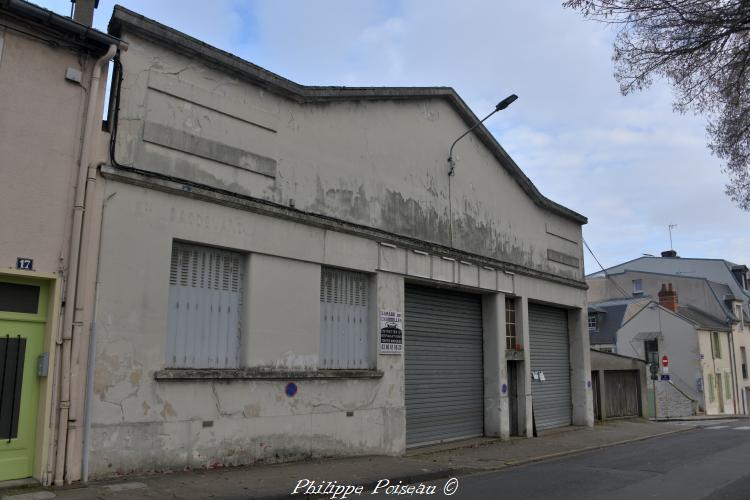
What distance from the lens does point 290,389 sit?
36.5ft

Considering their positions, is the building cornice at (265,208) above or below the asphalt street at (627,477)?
above

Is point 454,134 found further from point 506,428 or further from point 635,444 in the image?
point 635,444

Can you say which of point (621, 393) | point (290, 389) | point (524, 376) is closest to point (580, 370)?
point (524, 376)

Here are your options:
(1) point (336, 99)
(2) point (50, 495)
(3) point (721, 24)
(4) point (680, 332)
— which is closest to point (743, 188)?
(3) point (721, 24)

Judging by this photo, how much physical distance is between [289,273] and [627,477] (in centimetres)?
684

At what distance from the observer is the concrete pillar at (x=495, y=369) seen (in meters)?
16.3

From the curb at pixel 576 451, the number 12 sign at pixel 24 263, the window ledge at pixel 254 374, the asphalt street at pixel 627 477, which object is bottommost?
the curb at pixel 576 451

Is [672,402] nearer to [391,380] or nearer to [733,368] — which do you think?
[733,368]

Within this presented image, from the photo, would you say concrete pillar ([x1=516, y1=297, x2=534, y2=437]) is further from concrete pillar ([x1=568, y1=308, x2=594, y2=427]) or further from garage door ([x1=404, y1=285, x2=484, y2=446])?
concrete pillar ([x1=568, y1=308, x2=594, y2=427])

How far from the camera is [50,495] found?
7555mm

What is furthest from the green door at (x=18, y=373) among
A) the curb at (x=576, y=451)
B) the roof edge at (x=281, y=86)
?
the curb at (x=576, y=451)

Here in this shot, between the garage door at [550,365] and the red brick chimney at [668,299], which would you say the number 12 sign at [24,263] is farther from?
the red brick chimney at [668,299]

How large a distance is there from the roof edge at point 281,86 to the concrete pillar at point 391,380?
156 inches

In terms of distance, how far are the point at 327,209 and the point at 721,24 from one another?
7310 millimetres
